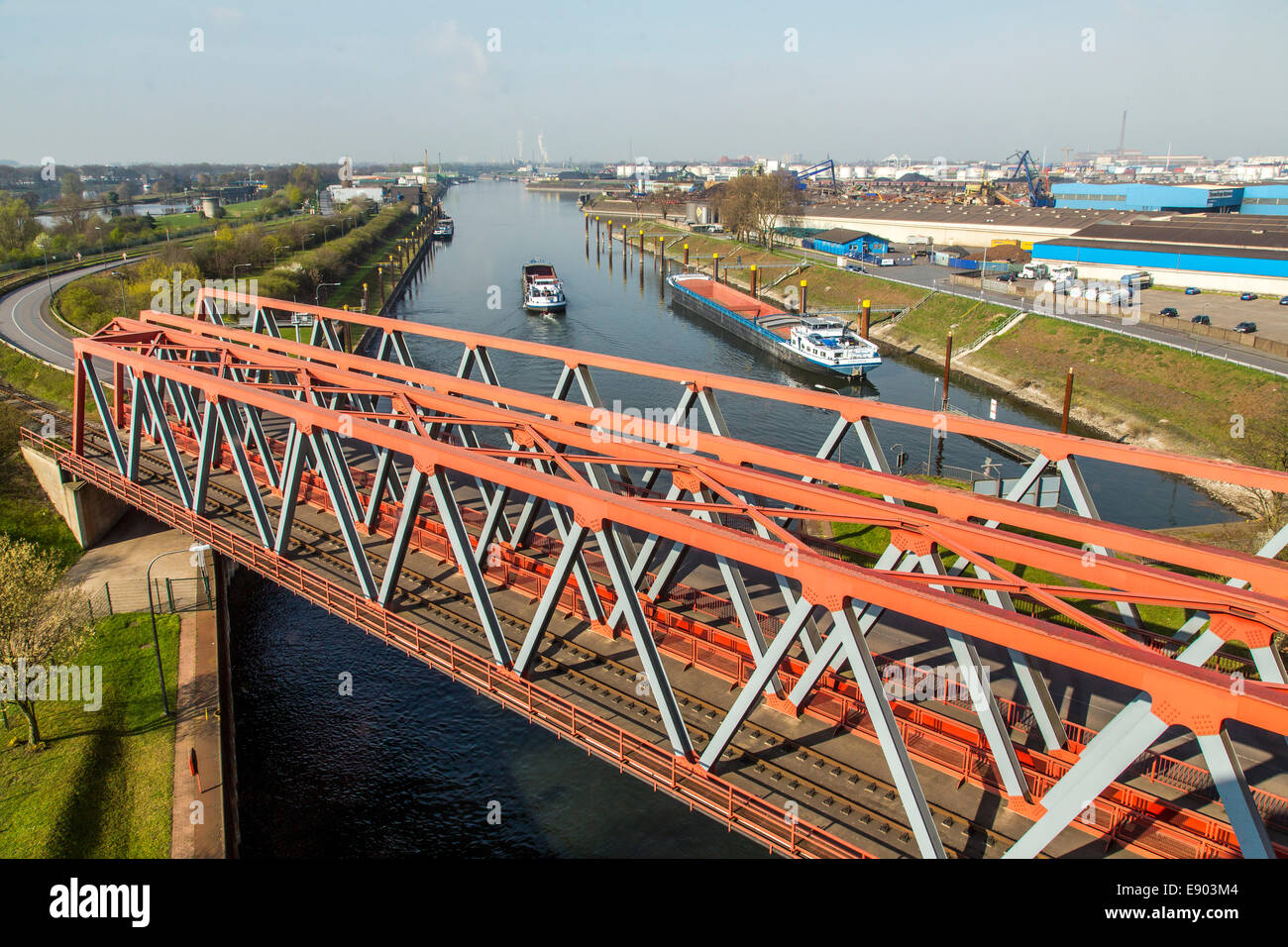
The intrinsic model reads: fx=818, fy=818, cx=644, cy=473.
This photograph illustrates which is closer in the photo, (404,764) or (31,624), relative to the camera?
(404,764)

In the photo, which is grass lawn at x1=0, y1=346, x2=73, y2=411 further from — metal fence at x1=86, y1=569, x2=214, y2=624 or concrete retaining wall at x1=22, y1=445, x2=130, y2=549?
metal fence at x1=86, y1=569, x2=214, y2=624

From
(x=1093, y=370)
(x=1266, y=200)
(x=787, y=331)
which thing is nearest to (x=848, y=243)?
(x=787, y=331)

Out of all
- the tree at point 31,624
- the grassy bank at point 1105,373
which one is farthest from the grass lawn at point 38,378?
the grassy bank at point 1105,373

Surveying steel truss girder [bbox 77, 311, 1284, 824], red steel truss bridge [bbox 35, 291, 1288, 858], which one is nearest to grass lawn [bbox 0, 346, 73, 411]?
red steel truss bridge [bbox 35, 291, 1288, 858]

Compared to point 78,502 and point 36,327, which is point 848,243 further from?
point 78,502

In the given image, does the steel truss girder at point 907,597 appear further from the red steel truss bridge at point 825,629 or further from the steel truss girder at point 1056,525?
the steel truss girder at point 1056,525
